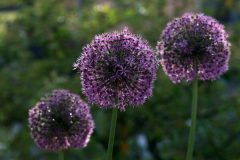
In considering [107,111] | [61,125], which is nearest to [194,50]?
[61,125]

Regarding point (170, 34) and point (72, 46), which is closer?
point (170, 34)

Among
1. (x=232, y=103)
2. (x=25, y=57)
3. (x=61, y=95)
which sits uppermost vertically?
(x=25, y=57)

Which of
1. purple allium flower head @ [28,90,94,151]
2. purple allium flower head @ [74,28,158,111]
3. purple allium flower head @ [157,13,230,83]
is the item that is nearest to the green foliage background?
purple allium flower head @ [28,90,94,151]

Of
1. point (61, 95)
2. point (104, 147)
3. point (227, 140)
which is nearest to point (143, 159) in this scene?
point (104, 147)

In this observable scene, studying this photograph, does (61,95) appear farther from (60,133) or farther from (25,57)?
(25,57)

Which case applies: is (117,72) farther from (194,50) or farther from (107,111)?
(107,111)
